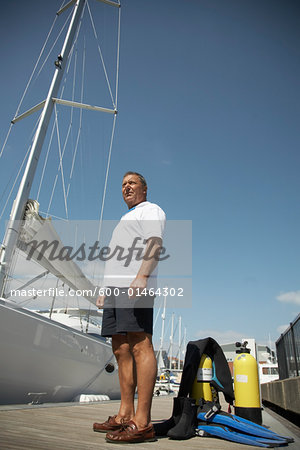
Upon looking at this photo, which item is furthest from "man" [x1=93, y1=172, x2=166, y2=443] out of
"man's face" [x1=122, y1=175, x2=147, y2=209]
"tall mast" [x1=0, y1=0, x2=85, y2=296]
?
"tall mast" [x1=0, y1=0, x2=85, y2=296]

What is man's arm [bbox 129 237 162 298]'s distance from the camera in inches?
71.4

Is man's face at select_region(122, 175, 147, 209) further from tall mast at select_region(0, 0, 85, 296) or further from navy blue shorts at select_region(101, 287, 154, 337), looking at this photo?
tall mast at select_region(0, 0, 85, 296)

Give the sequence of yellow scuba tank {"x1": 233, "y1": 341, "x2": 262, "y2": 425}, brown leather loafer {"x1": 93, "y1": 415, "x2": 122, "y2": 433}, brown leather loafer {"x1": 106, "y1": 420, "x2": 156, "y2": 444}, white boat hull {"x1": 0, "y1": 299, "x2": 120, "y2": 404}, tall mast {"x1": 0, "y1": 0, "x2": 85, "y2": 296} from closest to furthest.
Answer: brown leather loafer {"x1": 106, "y1": 420, "x2": 156, "y2": 444}, brown leather loafer {"x1": 93, "y1": 415, "x2": 122, "y2": 433}, yellow scuba tank {"x1": 233, "y1": 341, "x2": 262, "y2": 425}, white boat hull {"x1": 0, "y1": 299, "x2": 120, "y2": 404}, tall mast {"x1": 0, "y1": 0, "x2": 85, "y2": 296}

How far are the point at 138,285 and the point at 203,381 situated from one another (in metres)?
0.98

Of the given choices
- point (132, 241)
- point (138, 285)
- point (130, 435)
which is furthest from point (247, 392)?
point (132, 241)

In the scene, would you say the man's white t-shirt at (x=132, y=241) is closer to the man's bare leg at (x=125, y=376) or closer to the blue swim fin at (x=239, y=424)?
the man's bare leg at (x=125, y=376)

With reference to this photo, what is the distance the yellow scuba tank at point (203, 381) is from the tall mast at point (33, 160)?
11.7ft

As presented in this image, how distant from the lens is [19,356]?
3885 millimetres

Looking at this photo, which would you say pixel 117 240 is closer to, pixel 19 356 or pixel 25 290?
pixel 19 356

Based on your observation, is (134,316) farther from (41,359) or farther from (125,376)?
(41,359)

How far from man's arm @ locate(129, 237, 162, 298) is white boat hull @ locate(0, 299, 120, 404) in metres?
2.64

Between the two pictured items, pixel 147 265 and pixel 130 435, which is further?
pixel 147 265

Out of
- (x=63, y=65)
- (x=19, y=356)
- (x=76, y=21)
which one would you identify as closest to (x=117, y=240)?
(x=19, y=356)

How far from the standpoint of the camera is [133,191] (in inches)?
93.8
